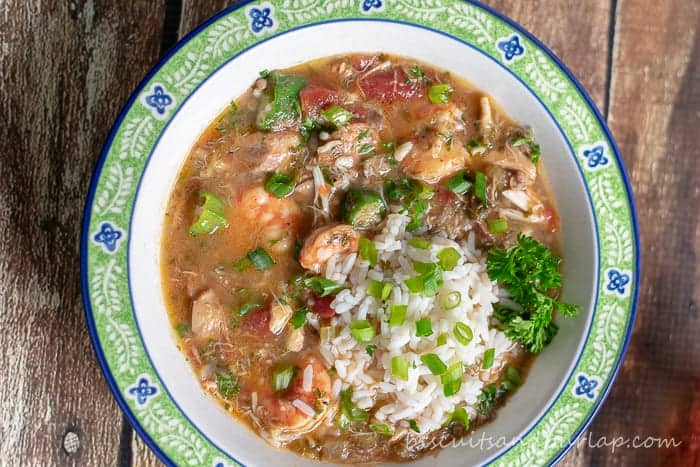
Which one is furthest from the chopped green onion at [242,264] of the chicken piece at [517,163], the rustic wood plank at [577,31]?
the rustic wood plank at [577,31]

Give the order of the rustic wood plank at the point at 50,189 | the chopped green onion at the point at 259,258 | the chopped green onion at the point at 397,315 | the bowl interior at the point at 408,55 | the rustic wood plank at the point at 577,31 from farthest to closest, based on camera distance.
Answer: the rustic wood plank at the point at 577,31, the rustic wood plank at the point at 50,189, the chopped green onion at the point at 259,258, the chopped green onion at the point at 397,315, the bowl interior at the point at 408,55

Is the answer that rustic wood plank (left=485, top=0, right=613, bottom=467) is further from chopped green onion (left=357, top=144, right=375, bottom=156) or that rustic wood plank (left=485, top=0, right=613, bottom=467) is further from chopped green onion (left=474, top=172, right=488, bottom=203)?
chopped green onion (left=357, top=144, right=375, bottom=156)

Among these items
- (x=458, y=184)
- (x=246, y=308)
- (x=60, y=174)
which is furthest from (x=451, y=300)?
(x=60, y=174)

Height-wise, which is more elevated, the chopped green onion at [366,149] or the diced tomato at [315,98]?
the diced tomato at [315,98]

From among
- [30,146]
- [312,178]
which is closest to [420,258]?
[312,178]

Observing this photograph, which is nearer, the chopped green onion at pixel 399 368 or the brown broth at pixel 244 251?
the chopped green onion at pixel 399 368

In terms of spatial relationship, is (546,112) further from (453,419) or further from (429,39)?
(453,419)

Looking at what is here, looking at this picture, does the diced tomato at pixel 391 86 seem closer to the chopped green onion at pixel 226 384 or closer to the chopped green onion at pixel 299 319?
the chopped green onion at pixel 299 319
